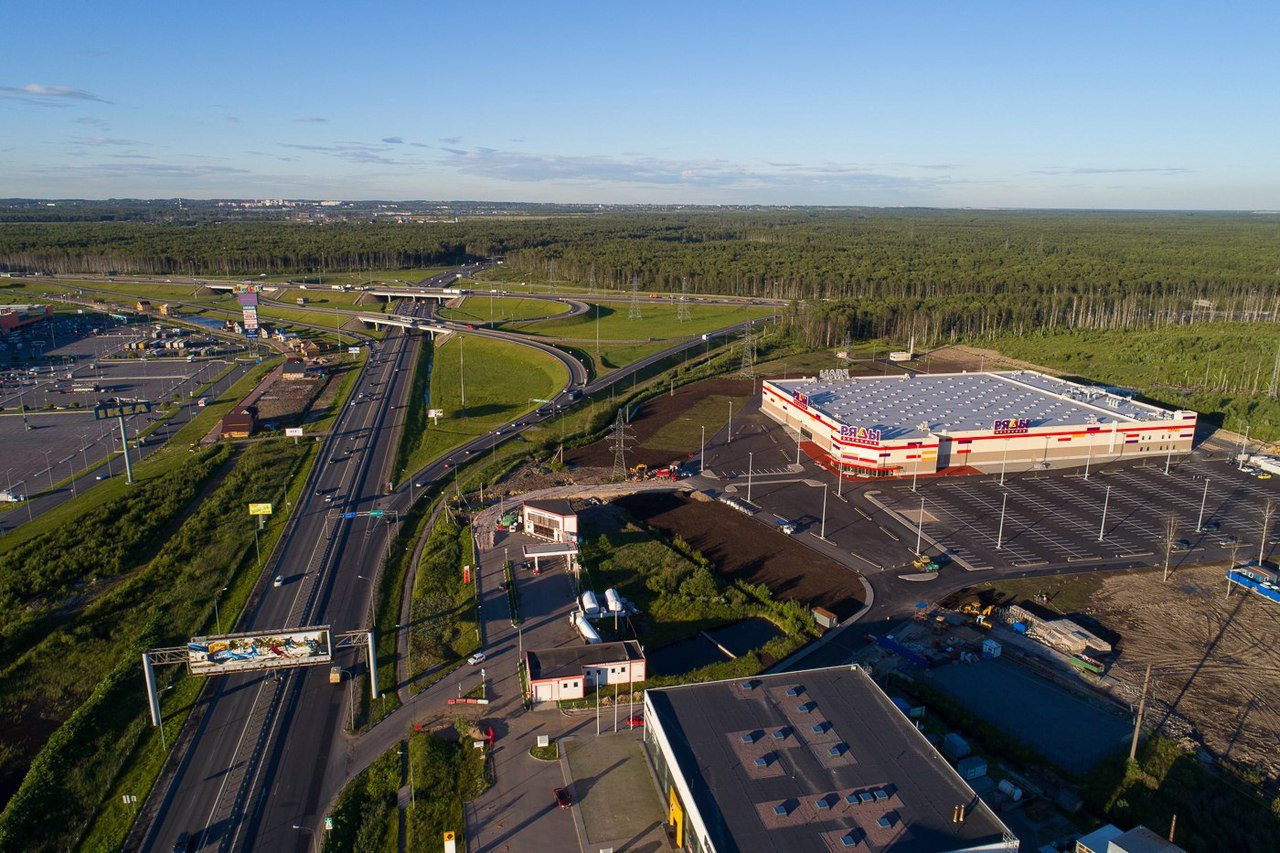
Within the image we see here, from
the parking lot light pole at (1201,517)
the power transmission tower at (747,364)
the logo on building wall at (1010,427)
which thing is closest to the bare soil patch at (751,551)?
the logo on building wall at (1010,427)

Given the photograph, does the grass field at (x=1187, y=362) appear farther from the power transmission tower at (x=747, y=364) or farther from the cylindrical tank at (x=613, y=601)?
the cylindrical tank at (x=613, y=601)

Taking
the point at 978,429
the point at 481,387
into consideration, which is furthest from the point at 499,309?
the point at 978,429

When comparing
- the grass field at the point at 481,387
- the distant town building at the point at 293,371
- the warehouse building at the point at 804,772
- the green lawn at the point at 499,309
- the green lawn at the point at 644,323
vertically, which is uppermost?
the green lawn at the point at 499,309

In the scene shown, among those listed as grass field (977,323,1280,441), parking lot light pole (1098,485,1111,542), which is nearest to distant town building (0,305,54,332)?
parking lot light pole (1098,485,1111,542)

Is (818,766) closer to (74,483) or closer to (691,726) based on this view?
A: (691,726)

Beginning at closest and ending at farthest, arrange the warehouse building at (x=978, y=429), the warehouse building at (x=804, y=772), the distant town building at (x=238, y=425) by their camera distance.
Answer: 1. the warehouse building at (x=804, y=772)
2. the warehouse building at (x=978, y=429)
3. the distant town building at (x=238, y=425)

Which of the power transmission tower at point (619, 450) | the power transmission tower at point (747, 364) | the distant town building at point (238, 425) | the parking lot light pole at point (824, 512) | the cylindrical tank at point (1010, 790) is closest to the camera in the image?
the cylindrical tank at point (1010, 790)

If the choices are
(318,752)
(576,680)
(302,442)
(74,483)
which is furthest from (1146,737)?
(74,483)
